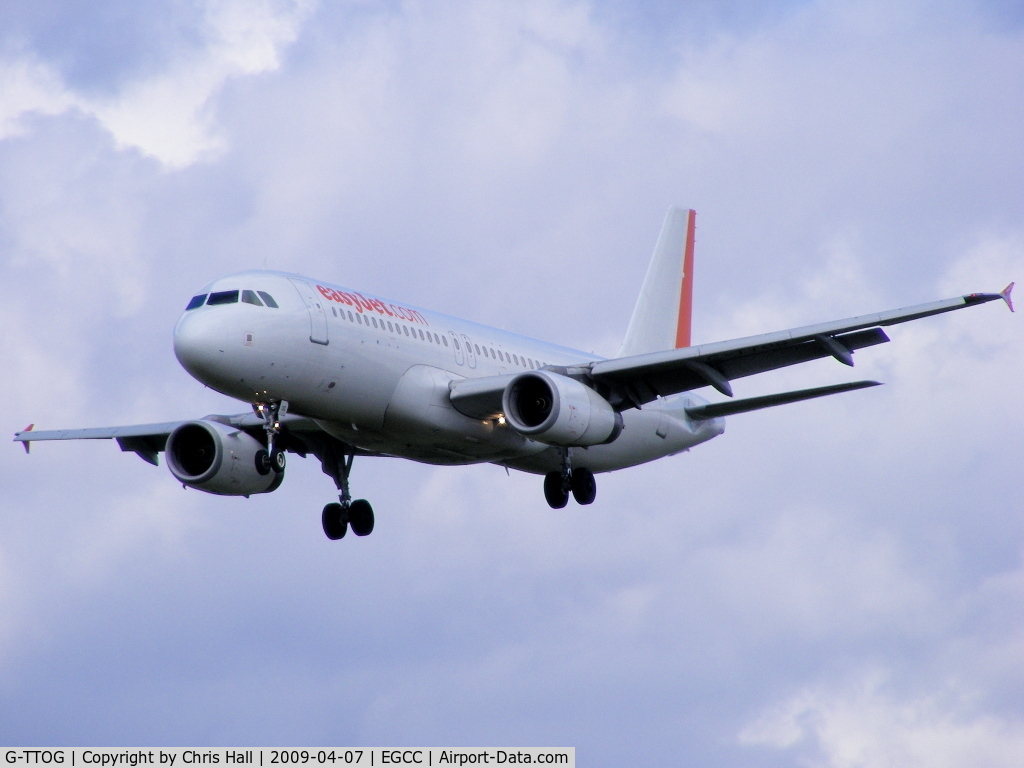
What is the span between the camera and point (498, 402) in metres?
35.0

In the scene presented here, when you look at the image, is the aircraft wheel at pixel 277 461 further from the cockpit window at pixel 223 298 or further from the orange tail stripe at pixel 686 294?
the orange tail stripe at pixel 686 294

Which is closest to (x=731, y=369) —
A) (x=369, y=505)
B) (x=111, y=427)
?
(x=369, y=505)

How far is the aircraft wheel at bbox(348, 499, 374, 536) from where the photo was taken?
38.8 meters

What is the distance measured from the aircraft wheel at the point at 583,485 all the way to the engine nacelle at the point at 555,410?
3165 millimetres

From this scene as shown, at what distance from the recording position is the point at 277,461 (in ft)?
113

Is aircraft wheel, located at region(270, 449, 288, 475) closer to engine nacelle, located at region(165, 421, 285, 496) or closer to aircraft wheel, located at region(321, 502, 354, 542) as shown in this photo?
engine nacelle, located at region(165, 421, 285, 496)

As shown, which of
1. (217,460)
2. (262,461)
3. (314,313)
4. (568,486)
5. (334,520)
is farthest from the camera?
(334,520)

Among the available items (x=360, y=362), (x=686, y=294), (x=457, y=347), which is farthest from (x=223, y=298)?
(x=686, y=294)

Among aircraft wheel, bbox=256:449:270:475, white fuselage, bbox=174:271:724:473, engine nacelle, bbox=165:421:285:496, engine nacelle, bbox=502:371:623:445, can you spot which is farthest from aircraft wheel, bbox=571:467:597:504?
aircraft wheel, bbox=256:449:270:475

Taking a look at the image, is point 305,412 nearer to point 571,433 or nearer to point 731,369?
point 571,433

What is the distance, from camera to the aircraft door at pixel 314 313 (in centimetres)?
3216

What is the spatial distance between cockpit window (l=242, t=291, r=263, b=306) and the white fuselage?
51 millimetres

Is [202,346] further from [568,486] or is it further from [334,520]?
[568,486]

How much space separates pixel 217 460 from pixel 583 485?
863 cm
